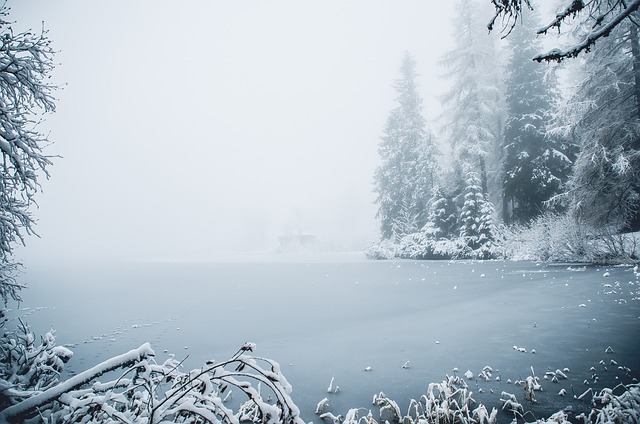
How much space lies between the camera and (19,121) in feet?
16.2

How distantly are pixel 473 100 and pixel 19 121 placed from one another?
94.4 ft

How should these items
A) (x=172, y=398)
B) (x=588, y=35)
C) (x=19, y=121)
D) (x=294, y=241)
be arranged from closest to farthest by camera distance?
1. (x=172, y=398)
2. (x=588, y=35)
3. (x=19, y=121)
4. (x=294, y=241)

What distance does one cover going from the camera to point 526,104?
24938 mm

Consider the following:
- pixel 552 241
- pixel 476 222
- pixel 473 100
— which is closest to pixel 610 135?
pixel 552 241

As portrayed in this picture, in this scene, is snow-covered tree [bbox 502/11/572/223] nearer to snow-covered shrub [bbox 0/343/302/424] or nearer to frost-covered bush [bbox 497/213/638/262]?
frost-covered bush [bbox 497/213/638/262]

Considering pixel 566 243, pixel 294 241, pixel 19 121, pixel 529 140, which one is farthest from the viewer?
pixel 294 241

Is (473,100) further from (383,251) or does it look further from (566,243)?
(566,243)

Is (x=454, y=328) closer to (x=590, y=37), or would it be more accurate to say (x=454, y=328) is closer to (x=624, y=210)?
(x=590, y=37)

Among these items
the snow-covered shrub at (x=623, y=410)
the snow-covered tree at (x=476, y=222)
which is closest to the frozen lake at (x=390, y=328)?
the snow-covered shrub at (x=623, y=410)

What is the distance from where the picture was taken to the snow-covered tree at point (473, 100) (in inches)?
1025

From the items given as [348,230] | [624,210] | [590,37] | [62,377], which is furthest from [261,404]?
[348,230]

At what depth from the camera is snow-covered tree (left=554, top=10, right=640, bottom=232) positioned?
12.8 meters

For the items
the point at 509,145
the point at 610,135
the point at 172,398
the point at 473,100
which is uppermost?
the point at 473,100

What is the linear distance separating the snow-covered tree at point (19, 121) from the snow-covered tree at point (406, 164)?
2750 cm
